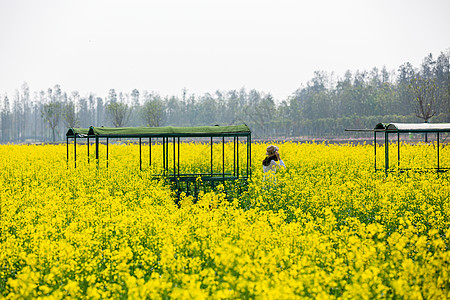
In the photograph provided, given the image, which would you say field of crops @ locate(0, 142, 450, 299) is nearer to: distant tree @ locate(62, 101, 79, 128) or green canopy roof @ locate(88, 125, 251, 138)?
green canopy roof @ locate(88, 125, 251, 138)

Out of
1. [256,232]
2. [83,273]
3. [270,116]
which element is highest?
[270,116]

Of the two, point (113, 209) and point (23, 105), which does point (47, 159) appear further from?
point (23, 105)

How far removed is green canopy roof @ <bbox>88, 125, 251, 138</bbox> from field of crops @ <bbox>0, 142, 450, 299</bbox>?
4.99 feet

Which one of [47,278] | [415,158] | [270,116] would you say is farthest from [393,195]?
[270,116]

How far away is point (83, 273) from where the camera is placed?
514 cm

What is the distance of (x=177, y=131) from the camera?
12.2 m

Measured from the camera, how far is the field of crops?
4.16m

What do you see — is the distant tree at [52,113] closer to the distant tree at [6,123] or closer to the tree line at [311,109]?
the tree line at [311,109]

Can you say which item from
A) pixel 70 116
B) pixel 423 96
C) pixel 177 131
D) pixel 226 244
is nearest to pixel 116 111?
pixel 70 116

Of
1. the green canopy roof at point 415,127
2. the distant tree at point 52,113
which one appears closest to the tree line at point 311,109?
the distant tree at point 52,113

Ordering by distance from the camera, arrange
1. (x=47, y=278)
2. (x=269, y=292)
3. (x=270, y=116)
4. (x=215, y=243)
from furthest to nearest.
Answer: (x=270, y=116), (x=215, y=243), (x=47, y=278), (x=269, y=292)

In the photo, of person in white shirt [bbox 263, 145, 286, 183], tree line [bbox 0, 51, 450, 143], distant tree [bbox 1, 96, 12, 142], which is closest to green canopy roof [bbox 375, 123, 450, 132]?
person in white shirt [bbox 263, 145, 286, 183]

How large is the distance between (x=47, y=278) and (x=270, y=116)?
249ft

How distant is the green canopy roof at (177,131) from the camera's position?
466 inches
